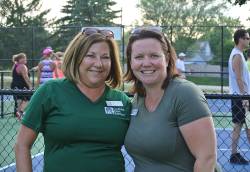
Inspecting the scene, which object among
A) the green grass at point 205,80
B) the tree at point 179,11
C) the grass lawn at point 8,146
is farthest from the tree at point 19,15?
the grass lawn at point 8,146

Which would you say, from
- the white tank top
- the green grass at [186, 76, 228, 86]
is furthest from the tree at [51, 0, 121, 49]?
the white tank top

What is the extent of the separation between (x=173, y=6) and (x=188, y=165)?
221 ft

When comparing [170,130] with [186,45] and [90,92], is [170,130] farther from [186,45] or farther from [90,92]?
[186,45]

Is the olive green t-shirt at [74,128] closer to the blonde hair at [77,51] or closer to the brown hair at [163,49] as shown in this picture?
the blonde hair at [77,51]

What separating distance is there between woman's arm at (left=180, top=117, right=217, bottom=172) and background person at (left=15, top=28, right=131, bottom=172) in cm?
47

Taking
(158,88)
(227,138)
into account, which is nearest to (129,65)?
(158,88)

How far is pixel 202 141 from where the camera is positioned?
248cm

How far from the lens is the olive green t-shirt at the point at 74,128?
9.00ft

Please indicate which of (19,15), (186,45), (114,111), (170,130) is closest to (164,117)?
(170,130)

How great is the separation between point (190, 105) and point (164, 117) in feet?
0.56

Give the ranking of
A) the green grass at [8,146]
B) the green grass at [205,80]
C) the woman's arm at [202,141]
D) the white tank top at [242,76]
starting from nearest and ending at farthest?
the woman's arm at [202,141]
the white tank top at [242,76]
the green grass at [8,146]
the green grass at [205,80]

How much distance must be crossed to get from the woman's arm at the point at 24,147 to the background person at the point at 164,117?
1.80ft

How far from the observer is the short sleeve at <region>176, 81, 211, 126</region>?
2.49 metres

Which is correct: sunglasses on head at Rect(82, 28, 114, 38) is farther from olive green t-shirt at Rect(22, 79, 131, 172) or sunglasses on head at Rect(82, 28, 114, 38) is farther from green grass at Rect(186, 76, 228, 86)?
green grass at Rect(186, 76, 228, 86)
